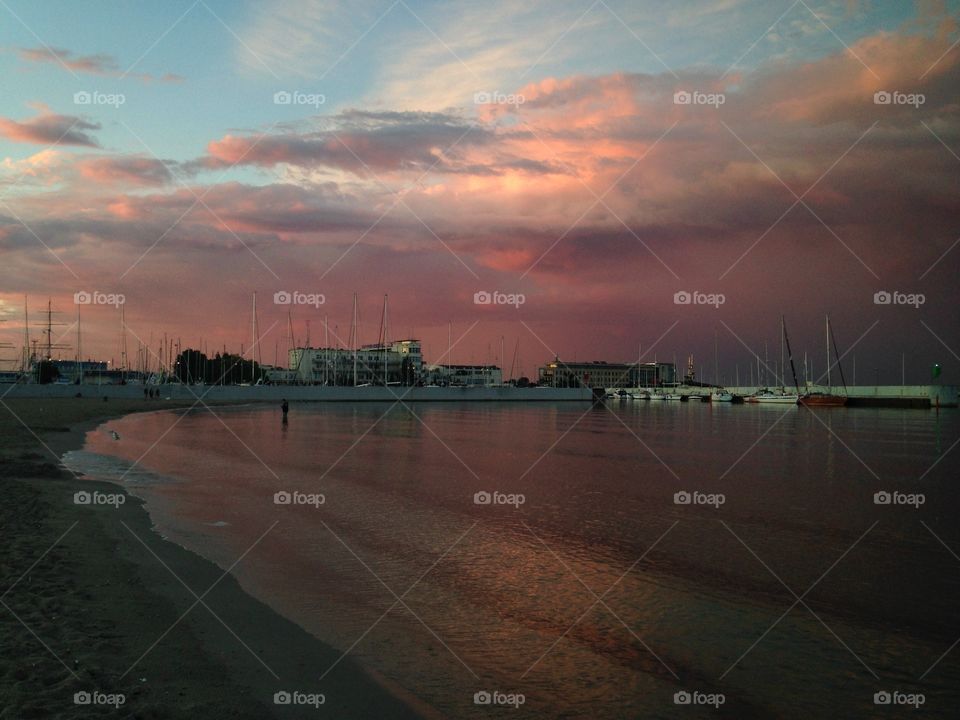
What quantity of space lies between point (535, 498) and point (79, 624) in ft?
53.6

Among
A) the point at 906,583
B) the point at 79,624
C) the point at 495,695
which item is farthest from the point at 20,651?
the point at 906,583

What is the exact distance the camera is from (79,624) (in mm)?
9109

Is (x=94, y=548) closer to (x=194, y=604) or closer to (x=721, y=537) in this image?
(x=194, y=604)

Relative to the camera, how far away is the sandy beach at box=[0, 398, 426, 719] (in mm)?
7266
